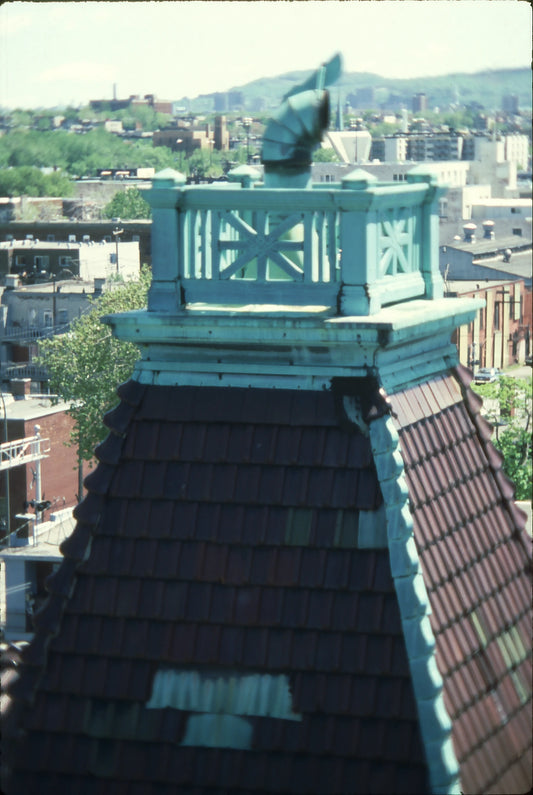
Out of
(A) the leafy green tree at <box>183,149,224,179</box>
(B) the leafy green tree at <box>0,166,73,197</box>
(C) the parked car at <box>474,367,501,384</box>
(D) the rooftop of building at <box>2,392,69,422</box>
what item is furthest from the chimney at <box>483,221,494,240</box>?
(D) the rooftop of building at <box>2,392,69,422</box>

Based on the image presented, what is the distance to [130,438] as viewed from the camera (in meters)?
6.67

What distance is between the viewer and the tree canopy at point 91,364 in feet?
168

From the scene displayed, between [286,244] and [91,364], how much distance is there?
1879 inches

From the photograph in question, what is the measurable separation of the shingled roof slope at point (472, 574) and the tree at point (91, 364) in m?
42.8

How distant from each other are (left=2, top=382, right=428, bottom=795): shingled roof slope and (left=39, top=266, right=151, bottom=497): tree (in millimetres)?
43249

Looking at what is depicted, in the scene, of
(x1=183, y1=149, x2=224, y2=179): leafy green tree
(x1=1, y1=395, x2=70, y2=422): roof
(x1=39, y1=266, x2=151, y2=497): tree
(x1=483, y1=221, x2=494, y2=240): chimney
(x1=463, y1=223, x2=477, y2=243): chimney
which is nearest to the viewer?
(x1=183, y1=149, x2=224, y2=179): leafy green tree

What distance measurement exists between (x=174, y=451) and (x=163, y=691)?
36.8 inches

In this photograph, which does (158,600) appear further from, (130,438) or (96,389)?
(96,389)

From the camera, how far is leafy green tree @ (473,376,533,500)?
43406 mm

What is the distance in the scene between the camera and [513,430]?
46844 mm

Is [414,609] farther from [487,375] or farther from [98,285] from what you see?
[98,285]

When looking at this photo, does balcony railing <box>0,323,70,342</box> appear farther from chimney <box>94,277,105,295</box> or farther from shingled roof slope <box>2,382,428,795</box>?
shingled roof slope <box>2,382,428,795</box>

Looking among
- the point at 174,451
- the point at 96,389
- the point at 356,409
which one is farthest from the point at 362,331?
the point at 96,389

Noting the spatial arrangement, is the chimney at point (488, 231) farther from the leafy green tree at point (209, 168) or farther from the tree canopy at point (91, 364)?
the leafy green tree at point (209, 168)
